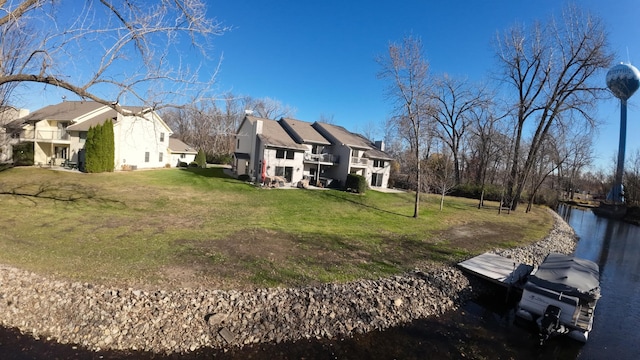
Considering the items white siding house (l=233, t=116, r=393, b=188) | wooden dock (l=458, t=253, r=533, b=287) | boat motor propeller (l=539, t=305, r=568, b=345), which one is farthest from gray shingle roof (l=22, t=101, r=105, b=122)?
boat motor propeller (l=539, t=305, r=568, b=345)

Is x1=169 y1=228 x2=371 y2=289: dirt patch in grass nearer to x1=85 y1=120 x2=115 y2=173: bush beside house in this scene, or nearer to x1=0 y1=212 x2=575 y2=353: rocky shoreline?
x1=0 y1=212 x2=575 y2=353: rocky shoreline

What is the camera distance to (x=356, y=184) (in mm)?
30422

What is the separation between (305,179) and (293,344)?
25.1 metres

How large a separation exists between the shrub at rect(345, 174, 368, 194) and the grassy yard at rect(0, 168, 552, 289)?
2232 millimetres

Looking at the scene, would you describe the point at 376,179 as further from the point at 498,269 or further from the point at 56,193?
the point at 56,193

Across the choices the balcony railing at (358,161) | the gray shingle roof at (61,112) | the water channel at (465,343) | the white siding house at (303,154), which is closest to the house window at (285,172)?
the white siding house at (303,154)

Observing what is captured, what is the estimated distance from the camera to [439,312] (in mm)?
10133

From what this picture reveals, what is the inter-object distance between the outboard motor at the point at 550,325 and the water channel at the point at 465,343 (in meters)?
0.27

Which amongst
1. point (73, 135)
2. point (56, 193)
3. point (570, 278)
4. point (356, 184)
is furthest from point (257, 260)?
point (73, 135)

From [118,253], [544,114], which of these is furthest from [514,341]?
[544,114]

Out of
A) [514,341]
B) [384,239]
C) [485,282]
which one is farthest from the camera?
[384,239]

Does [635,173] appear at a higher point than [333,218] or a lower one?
higher

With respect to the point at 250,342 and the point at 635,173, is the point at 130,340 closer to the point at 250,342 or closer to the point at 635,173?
the point at 250,342

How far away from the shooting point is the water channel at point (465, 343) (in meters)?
6.94
